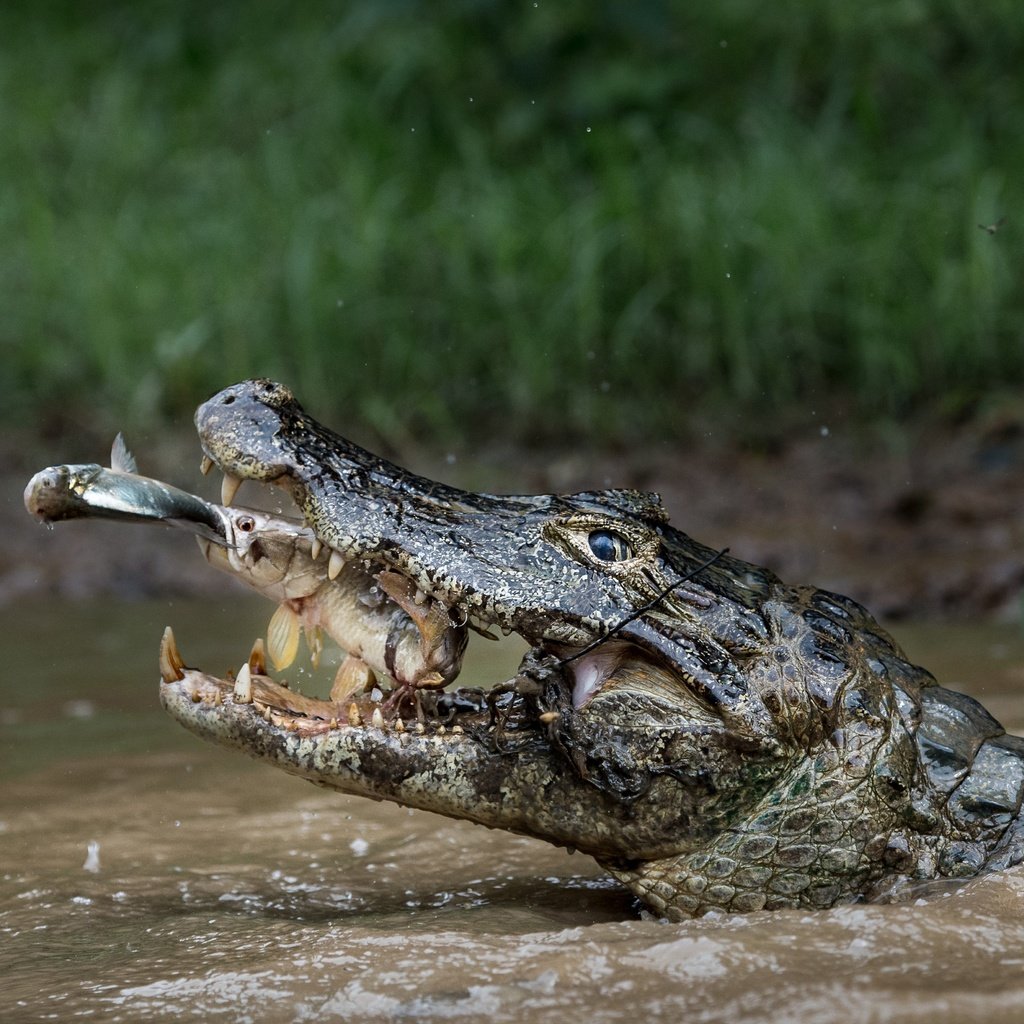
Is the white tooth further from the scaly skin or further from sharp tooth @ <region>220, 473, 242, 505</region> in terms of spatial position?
sharp tooth @ <region>220, 473, 242, 505</region>

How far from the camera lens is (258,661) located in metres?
2.67

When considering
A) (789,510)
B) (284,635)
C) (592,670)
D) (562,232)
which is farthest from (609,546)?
(562,232)

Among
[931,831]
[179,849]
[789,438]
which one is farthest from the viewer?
[789,438]

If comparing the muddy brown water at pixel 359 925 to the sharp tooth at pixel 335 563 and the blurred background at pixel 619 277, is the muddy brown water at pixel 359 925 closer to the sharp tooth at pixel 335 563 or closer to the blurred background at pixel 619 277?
the sharp tooth at pixel 335 563

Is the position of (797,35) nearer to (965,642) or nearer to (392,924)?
(965,642)

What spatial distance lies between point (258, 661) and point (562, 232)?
4716mm

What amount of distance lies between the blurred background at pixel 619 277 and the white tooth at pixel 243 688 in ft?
11.6

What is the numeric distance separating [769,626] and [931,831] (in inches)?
17.4

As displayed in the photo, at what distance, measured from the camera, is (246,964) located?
233 centimetres

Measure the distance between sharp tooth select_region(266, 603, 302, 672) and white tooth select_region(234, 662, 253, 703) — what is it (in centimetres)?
16

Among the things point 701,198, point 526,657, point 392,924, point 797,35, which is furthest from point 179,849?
point 797,35

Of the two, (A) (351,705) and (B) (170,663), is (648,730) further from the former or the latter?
(B) (170,663)

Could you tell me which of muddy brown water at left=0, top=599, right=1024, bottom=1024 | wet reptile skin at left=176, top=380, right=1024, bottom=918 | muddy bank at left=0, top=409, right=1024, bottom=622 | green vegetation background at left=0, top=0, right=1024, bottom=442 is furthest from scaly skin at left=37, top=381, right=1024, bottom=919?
green vegetation background at left=0, top=0, right=1024, bottom=442

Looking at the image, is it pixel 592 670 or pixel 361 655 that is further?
pixel 361 655
